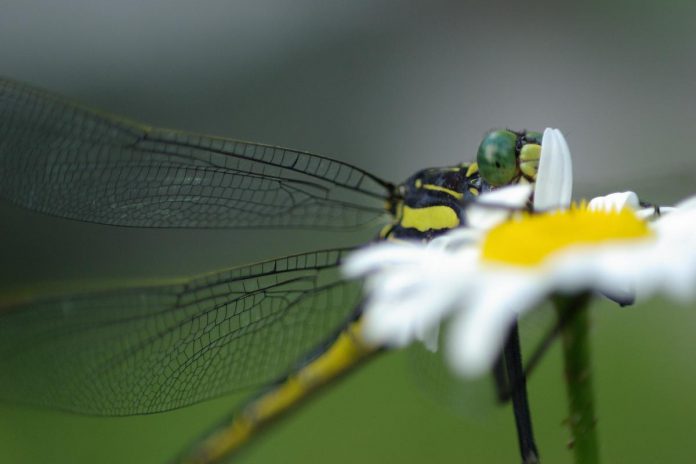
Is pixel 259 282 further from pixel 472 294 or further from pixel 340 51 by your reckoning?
pixel 340 51

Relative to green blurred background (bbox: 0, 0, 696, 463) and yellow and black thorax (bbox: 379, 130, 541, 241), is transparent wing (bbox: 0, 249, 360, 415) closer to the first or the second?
yellow and black thorax (bbox: 379, 130, 541, 241)

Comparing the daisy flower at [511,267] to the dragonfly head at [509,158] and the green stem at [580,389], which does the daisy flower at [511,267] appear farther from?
the dragonfly head at [509,158]

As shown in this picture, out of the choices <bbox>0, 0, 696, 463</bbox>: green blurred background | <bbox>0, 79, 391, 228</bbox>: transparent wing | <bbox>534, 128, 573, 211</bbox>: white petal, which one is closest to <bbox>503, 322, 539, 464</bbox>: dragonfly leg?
<bbox>534, 128, 573, 211</bbox>: white petal

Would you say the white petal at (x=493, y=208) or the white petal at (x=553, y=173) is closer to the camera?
the white petal at (x=493, y=208)

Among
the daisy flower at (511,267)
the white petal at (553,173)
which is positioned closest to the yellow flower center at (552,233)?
the daisy flower at (511,267)

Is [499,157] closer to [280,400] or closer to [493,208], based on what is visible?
[493,208]
